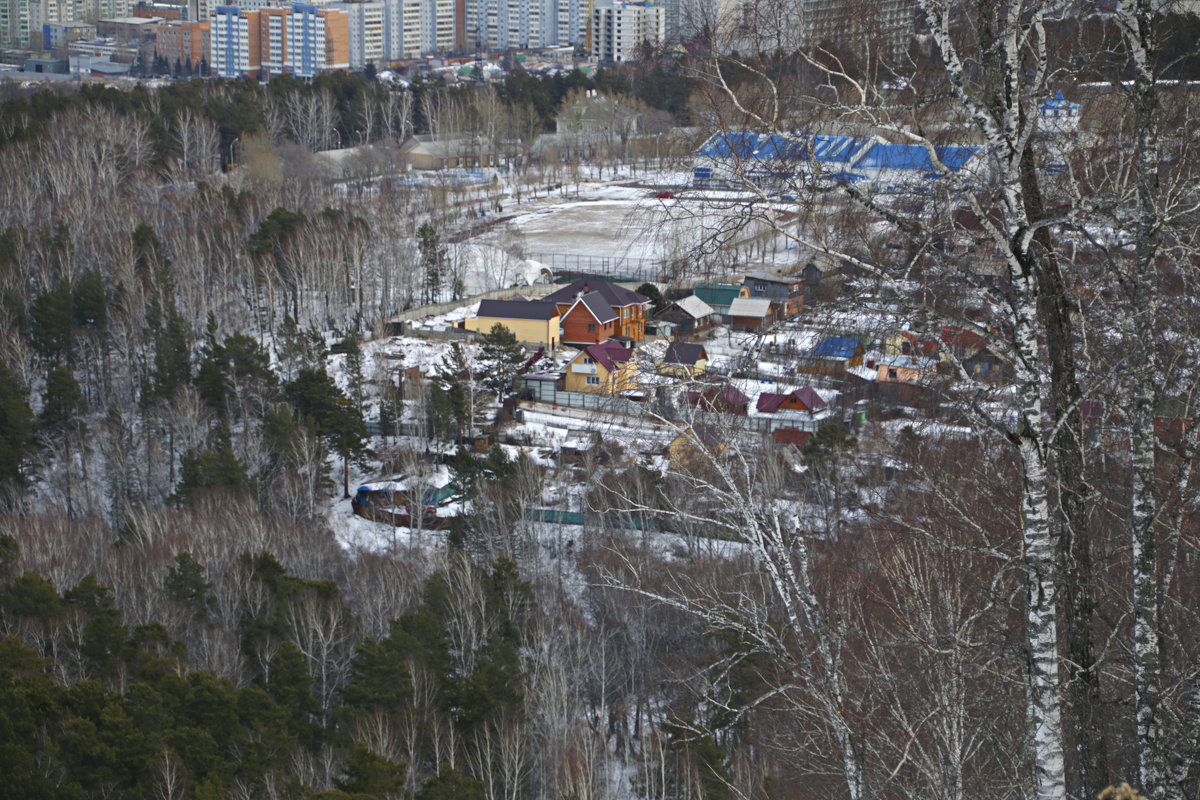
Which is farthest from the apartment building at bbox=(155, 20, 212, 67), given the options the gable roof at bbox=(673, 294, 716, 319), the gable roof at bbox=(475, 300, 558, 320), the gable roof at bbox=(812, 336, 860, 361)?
the gable roof at bbox=(812, 336, 860, 361)

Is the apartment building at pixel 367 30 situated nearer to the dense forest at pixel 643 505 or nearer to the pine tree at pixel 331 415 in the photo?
the dense forest at pixel 643 505

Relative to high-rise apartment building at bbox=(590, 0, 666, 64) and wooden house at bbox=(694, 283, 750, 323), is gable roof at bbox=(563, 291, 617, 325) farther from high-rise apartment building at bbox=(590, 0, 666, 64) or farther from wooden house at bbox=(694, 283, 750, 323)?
high-rise apartment building at bbox=(590, 0, 666, 64)

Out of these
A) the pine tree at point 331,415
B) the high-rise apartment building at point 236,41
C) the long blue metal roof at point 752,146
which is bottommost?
the pine tree at point 331,415

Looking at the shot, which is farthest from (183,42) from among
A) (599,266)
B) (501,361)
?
(501,361)

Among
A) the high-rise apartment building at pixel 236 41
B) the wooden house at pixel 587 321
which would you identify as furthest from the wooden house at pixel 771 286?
the high-rise apartment building at pixel 236 41

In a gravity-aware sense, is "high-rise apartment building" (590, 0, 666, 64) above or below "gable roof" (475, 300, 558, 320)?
above
